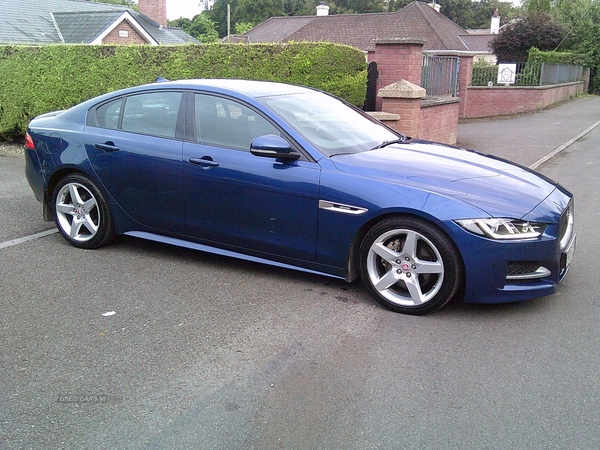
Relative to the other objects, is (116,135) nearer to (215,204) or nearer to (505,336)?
(215,204)

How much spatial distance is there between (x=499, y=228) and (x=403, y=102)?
232 inches

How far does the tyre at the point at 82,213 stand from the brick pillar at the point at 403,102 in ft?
17.5

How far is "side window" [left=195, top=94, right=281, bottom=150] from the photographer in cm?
520

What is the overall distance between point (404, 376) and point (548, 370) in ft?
2.81

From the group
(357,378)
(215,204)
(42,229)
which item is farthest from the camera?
(42,229)

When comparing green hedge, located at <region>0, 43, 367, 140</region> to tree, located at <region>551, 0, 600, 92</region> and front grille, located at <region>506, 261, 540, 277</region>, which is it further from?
tree, located at <region>551, 0, 600, 92</region>

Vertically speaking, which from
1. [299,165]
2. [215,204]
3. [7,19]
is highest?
[7,19]

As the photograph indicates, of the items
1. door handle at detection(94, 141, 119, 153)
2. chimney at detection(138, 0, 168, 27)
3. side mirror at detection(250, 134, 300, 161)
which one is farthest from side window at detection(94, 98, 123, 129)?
chimney at detection(138, 0, 168, 27)

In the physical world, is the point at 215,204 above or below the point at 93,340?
above

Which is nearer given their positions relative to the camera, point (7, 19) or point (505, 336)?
point (505, 336)

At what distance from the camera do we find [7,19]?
29.6 m

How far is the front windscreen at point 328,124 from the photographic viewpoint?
5.15 m

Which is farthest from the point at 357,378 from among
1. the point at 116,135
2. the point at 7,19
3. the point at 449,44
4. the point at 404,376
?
the point at 449,44

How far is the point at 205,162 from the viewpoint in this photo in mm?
5246
